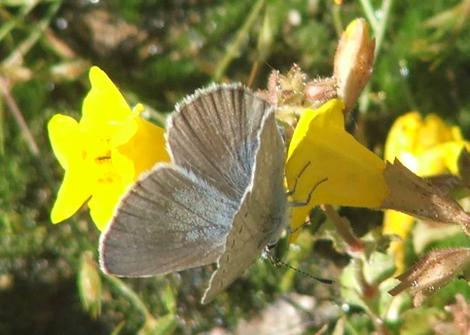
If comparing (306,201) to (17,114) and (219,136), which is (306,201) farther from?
(17,114)

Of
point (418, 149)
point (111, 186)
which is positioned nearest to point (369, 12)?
point (418, 149)

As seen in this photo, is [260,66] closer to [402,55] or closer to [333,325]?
[402,55]

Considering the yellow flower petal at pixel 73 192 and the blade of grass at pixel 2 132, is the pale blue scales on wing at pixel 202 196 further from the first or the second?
the blade of grass at pixel 2 132

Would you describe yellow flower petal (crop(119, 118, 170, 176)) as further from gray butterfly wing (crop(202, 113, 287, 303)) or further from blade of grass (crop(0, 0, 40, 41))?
blade of grass (crop(0, 0, 40, 41))

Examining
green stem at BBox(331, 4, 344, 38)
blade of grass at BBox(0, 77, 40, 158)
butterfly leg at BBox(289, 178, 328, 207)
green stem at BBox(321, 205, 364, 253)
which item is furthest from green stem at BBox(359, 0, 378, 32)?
blade of grass at BBox(0, 77, 40, 158)

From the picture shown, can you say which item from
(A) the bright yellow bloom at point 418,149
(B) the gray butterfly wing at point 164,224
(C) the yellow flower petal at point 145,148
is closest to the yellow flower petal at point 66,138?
(C) the yellow flower petal at point 145,148
